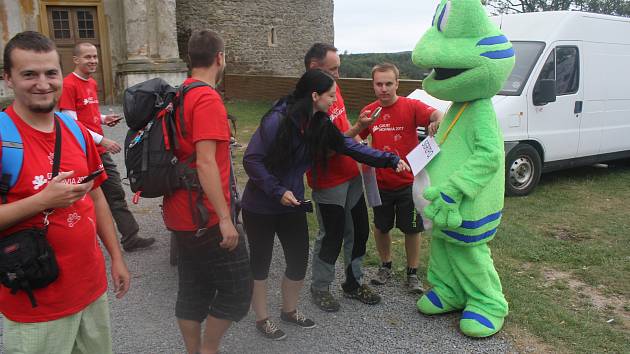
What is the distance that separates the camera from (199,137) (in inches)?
97.0

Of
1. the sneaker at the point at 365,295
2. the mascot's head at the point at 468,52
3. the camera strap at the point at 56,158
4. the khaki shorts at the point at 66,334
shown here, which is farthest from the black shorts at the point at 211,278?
the mascot's head at the point at 468,52

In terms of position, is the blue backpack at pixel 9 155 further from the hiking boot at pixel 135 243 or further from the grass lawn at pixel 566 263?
the hiking boot at pixel 135 243

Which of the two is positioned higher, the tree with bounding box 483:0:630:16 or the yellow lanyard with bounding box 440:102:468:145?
the tree with bounding box 483:0:630:16

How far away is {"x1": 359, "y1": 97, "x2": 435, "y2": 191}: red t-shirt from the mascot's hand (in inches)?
26.0

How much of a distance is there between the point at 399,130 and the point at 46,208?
269 cm

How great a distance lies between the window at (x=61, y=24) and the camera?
16.2 meters

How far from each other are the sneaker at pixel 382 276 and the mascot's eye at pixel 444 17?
2.04 m

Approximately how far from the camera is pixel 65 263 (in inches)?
79.7

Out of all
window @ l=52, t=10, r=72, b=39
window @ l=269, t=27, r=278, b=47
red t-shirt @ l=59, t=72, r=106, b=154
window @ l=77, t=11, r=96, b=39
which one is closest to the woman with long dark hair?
red t-shirt @ l=59, t=72, r=106, b=154

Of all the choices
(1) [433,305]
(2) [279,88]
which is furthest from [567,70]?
(2) [279,88]

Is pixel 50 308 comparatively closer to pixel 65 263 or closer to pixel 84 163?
pixel 65 263

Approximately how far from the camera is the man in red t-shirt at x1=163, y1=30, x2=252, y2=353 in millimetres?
2492

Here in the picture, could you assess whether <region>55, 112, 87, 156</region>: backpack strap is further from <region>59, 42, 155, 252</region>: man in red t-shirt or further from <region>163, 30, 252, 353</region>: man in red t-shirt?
<region>59, 42, 155, 252</region>: man in red t-shirt

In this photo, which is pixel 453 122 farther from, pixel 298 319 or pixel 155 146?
pixel 155 146
